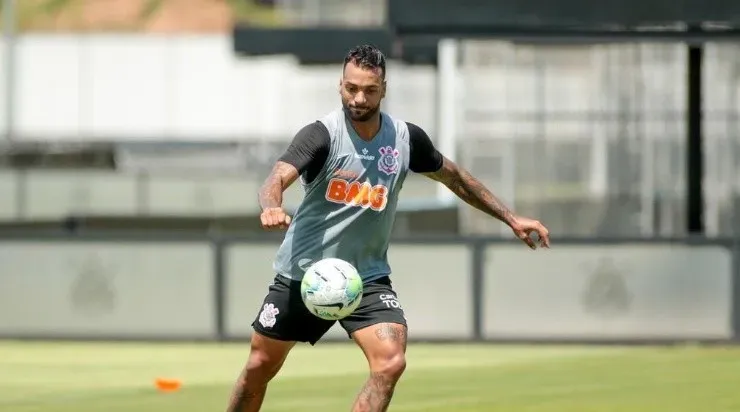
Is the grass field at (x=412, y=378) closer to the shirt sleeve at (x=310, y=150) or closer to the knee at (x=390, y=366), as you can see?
the knee at (x=390, y=366)

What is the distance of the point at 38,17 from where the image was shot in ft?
473

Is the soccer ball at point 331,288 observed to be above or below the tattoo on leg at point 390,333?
above

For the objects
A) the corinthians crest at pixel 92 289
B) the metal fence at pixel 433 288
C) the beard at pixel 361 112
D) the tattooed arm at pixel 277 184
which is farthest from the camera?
the corinthians crest at pixel 92 289

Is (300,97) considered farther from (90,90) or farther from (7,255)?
(7,255)

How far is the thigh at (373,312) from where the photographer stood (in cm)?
996

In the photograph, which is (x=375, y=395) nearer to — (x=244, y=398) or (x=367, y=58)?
(x=244, y=398)

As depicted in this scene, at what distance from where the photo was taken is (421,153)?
33.7ft

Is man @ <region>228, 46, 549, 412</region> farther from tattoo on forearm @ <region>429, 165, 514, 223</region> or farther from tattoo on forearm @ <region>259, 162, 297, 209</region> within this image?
tattoo on forearm @ <region>429, 165, 514, 223</region>

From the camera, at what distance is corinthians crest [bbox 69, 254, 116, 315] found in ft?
65.6

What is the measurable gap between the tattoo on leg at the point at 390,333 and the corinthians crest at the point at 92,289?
34.3ft

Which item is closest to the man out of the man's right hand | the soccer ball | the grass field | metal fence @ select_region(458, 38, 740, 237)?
the soccer ball

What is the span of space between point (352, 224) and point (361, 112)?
61 centimetres

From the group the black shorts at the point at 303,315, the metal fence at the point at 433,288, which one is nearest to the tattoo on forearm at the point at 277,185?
the black shorts at the point at 303,315

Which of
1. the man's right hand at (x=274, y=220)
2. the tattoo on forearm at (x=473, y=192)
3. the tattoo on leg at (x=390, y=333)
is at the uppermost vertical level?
the tattoo on forearm at (x=473, y=192)
